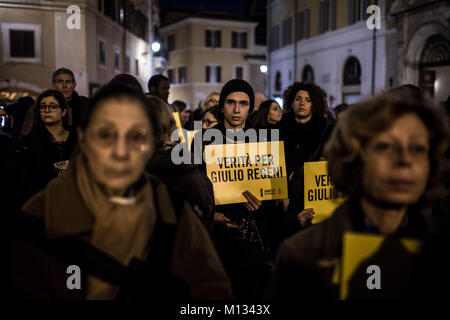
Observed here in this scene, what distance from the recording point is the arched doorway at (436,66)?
18.4 metres

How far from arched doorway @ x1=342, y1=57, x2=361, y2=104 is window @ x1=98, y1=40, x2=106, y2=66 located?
14168mm

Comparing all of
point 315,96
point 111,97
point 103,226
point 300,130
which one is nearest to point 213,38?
point 315,96

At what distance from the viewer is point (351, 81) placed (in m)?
27.1

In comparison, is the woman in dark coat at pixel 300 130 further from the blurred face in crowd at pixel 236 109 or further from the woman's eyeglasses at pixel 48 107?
the woman's eyeglasses at pixel 48 107

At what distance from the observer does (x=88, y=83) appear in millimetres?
20344

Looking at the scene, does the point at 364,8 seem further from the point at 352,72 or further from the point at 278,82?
the point at 278,82

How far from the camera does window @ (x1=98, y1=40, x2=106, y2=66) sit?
73.8 feet

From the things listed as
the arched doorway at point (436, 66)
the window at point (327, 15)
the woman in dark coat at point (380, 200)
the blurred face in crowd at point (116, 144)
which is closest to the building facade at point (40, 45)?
the arched doorway at point (436, 66)

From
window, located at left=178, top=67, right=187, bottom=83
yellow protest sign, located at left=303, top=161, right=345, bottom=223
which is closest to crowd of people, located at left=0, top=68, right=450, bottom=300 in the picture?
yellow protest sign, located at left=303, top=161, right=345, bottom=223

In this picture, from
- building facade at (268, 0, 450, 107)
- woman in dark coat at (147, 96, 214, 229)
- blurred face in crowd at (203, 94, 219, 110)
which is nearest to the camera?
woman in dark coat at (147, 96, 214, 229)

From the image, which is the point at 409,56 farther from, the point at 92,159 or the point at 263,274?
the point at 92,159

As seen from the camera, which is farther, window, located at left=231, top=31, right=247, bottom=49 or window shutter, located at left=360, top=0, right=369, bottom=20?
window, located at left=231, top=31, right=247, bottom=49

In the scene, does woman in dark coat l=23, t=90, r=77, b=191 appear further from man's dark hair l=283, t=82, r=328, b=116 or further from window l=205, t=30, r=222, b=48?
window l=205, t=30, r=222, b=48

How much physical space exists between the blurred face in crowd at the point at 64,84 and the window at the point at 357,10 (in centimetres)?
2301
